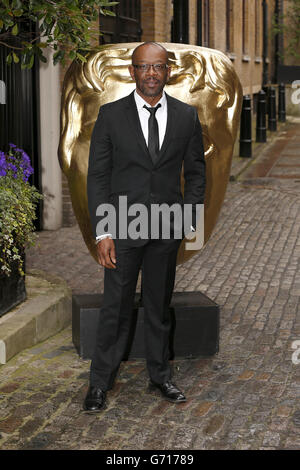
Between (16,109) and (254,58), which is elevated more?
(254,58)

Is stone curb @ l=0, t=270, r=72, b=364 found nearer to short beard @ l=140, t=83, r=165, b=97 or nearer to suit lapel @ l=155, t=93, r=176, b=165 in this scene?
suit lapel @ l=155, t=93, r=176, b=165

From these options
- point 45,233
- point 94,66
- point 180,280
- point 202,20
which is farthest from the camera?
point 202,20

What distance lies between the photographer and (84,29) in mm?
5484

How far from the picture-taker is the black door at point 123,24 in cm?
1130

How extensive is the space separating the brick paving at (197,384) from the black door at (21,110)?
4.15 feet

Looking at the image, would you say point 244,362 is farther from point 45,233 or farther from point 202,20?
point 202,20

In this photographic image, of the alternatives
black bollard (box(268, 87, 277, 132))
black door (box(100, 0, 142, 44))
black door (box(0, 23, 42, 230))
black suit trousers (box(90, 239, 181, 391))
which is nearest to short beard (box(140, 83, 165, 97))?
black suit trousers (box(90, 239, 181, 391))

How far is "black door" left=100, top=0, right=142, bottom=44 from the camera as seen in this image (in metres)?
11.3

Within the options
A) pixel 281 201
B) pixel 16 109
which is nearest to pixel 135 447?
pixel 16 109

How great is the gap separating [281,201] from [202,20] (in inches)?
312

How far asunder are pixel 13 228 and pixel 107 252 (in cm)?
Answer: 143

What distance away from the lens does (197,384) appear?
487 cm

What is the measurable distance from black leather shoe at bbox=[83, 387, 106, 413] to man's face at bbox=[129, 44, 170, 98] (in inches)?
60.6

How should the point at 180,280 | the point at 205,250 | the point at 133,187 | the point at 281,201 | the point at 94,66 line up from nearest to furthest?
1. the point at 133,187
2. the point at 94,66
3. the point at 180,280
4. the point at 205,250
5. the point at 281,201
